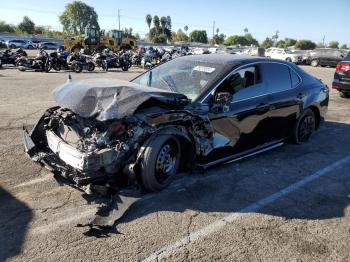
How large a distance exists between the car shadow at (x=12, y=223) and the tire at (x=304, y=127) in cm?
469

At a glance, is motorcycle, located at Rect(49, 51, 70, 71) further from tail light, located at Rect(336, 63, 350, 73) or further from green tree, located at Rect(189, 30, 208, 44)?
green tree, located at Rect(189, 30, 208, 44)

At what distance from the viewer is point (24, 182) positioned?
4.68 m

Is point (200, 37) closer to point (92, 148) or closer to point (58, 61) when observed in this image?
point (58, 61)

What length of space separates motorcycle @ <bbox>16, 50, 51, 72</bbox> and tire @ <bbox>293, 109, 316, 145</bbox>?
15.8 metres

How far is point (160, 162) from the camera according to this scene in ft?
14.5

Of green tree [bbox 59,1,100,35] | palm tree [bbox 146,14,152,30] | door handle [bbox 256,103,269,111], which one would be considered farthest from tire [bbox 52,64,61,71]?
green tree [bbox 59,1,100,35]

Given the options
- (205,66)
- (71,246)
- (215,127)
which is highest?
(205,66)

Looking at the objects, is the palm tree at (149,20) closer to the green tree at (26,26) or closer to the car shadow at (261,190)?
the green tree at (26,26)

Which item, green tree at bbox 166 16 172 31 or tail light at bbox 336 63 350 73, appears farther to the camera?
green tree at bbox 166 16 172 31

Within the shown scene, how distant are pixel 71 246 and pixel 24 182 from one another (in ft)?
5.45

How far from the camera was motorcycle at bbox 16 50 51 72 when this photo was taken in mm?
19344

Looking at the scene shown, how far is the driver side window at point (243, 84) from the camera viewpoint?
5.16 m

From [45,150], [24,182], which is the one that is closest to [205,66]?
[45,150]

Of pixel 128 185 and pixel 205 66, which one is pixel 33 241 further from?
pixel 205 66
